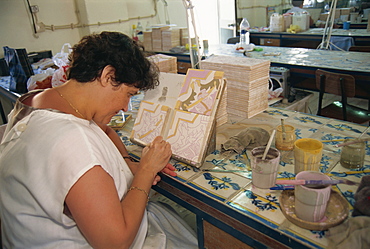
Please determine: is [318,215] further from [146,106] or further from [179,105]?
[146,106]

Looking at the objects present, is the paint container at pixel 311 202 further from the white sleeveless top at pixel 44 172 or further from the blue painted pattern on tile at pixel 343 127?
the blue painted pattern on tile at pixel 343 127

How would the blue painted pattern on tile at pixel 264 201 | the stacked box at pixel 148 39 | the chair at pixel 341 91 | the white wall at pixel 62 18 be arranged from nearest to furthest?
the blue painted pattern on tile at pixel 264 201
the chair at pixel 341 91
the white wall at pixel 62 18
the stacked box at pixel 148 39

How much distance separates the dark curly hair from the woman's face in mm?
25

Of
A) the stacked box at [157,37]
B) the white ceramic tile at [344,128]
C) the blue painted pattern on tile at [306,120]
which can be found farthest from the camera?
the stacked box at [157,37]

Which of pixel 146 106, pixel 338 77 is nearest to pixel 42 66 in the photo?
pixel 146 106

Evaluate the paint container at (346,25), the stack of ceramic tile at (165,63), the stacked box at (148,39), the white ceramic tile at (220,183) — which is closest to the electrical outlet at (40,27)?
the stacked box at (148,39)

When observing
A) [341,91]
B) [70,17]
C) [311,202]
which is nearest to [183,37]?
[70,17]

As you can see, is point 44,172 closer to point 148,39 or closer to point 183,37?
point 183,37

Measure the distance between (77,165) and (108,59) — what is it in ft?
1.33

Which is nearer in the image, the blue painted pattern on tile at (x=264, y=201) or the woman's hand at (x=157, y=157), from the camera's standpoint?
the blue painted pattern on tile at (x=264, y=201)

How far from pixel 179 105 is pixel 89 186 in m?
0.69

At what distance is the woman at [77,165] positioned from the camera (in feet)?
2.75

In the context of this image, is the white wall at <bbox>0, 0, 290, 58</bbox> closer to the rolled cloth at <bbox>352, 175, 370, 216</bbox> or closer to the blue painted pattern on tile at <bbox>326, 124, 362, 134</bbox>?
the blue painted pattern on tile at <bbox>326, 124, 362, 134</bbox>

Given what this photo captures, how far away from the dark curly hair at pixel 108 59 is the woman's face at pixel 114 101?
0.02 metres
